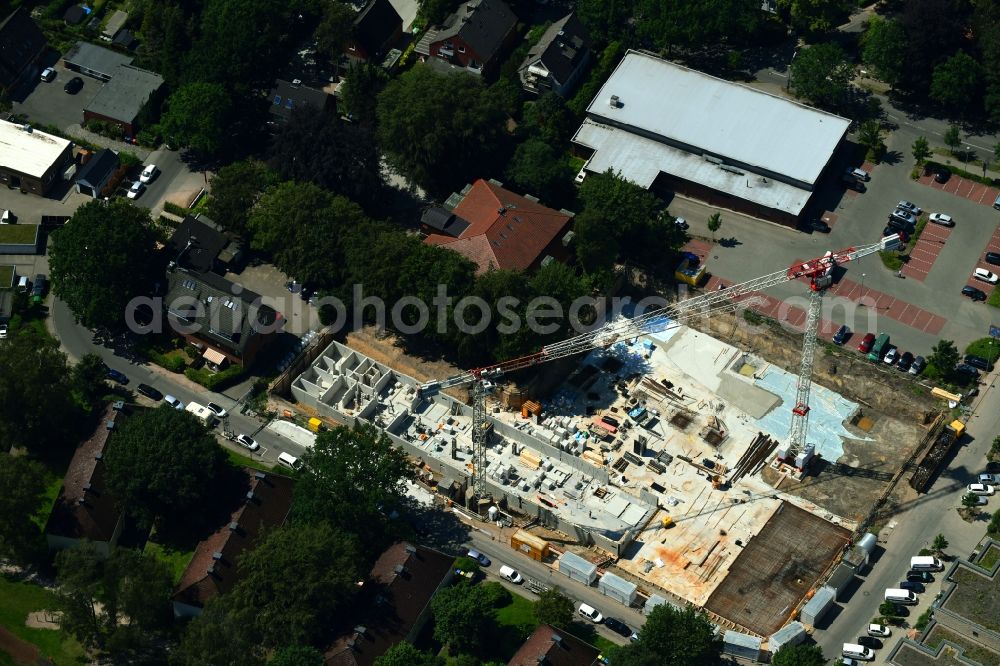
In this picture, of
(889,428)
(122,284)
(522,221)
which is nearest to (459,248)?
(522,221)

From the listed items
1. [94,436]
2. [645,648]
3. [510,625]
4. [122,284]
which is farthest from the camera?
[122,284]

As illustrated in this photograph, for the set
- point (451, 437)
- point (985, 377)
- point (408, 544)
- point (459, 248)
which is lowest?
point (408, 544)

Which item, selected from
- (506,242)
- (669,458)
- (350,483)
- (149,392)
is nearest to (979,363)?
(669,458)

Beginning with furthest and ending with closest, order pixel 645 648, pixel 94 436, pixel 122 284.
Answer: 1. pixel 122 284
2. pixel 94 436
3. pixel 645 648

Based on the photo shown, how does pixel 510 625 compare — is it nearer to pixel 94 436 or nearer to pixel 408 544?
pixel 408 544

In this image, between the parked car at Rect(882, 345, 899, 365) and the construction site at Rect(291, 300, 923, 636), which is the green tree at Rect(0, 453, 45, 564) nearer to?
the construction site at Rect(291, 300, 923, 636)

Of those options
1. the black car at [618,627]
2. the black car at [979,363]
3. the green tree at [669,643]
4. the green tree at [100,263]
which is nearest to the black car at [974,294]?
the black car at [979,363]
